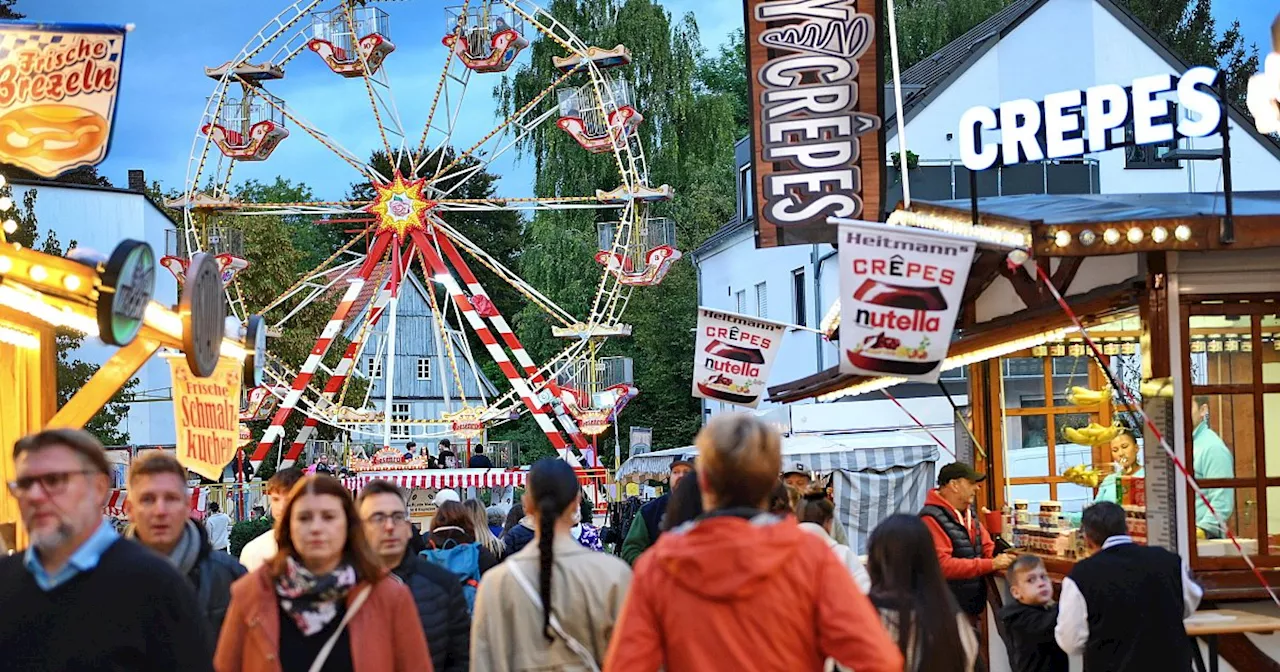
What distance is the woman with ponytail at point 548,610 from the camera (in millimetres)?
5621

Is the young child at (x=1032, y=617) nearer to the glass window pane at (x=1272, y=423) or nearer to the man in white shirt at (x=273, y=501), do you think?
the glass window pane at (x=1272, y=423)

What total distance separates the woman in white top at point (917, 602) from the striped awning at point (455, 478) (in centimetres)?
2792

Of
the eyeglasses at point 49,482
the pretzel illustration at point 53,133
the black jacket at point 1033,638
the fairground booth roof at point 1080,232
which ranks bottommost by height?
the black jacket at point 1033,638

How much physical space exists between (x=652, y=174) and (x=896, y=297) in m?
38.0

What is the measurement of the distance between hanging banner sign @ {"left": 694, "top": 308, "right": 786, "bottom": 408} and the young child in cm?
487

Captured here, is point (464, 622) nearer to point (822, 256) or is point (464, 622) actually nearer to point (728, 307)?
point (822, 256)

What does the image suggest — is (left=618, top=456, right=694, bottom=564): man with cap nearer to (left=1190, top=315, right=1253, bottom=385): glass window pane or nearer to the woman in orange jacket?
(left=1190, top=315, right=1253, bottom=385): glass window pane

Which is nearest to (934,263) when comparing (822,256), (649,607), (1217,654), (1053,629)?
(1053,629)

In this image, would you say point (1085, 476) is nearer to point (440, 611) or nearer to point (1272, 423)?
point (1272, 423)

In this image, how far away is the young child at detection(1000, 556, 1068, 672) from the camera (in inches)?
342

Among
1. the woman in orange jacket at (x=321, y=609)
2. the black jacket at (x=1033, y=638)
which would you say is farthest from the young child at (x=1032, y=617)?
the woman in orange jacket at (x=321, y=609)

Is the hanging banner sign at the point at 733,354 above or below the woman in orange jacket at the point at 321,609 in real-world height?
above

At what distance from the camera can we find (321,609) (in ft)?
16.7

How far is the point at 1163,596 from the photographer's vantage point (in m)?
7.54
